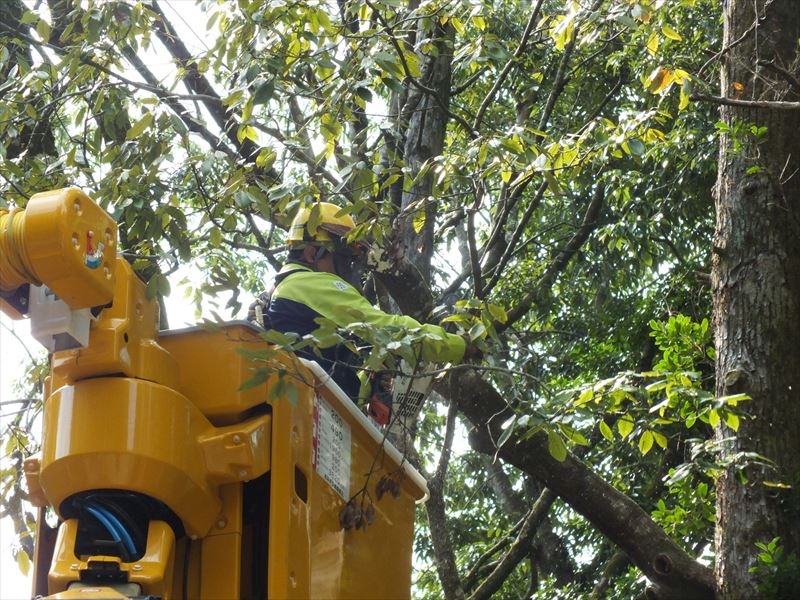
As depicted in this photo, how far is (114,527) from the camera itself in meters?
3.04

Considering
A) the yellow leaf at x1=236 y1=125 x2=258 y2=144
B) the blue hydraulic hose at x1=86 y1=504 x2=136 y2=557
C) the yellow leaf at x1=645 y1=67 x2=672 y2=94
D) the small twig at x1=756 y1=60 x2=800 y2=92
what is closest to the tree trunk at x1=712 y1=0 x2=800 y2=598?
the small twig at x1=756 y1=60 x2=800 y2=92

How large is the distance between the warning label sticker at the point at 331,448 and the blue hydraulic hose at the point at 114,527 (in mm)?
598

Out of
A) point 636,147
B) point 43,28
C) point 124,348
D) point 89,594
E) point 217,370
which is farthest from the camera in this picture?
point 43,28

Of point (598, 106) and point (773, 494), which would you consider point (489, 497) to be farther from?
point (773, 494)

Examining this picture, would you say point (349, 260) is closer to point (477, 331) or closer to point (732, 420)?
point (477, 331)

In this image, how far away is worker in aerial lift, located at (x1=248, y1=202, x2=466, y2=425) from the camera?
3906mm

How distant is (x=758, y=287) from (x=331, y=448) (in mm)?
2226

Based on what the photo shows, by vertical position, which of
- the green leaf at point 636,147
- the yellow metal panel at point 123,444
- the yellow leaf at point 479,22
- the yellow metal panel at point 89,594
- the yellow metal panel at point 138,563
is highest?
the yellow leaf at point 479,22

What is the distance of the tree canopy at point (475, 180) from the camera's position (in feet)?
14.8

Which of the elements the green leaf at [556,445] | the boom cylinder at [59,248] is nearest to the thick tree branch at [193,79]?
the green leaf at [556,445]

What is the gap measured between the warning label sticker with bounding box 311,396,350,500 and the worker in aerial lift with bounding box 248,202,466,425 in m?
0.18

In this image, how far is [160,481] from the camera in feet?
9.84

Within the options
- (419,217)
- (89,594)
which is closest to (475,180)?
(419,217)

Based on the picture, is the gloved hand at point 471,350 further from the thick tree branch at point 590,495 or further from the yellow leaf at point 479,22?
the yellow leaf at point 479,22
